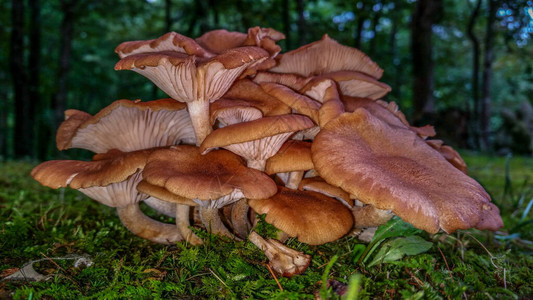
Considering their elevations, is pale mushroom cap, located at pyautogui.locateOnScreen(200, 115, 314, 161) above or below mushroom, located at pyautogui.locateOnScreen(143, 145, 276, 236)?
above

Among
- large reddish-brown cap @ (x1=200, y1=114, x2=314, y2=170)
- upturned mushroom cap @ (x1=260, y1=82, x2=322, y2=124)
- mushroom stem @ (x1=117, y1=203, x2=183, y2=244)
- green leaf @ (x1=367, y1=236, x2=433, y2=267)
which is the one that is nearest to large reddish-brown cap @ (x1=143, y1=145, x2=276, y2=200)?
large reddish-brown cap @ (x1=200, y1=114, x2=314, y2=170)

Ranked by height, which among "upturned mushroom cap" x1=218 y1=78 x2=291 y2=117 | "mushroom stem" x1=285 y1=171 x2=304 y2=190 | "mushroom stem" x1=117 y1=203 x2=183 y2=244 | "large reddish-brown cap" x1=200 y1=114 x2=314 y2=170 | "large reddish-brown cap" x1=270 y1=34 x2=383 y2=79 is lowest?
"mushroom stem" x1=117 y1=203 x2=183 y2=244

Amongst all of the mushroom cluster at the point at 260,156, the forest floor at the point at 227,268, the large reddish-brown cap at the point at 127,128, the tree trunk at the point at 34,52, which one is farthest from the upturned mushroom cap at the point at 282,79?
the tree trunk at the point at 34,52

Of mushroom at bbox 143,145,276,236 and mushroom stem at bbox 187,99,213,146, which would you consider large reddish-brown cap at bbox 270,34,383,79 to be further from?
mushroom at bbox 143,145,276,236

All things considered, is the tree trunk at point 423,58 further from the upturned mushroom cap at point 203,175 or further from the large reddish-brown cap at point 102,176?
the large reddish-brown cap at point 102,176

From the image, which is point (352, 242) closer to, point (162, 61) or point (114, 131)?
point (162, 61)

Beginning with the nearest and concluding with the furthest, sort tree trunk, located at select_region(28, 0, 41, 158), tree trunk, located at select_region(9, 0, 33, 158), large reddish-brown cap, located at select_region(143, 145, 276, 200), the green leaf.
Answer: large reddish-brown cap, located at select_region(143, 145, 276, 200), the green leaf, tree trunk, located at select_region(9, 0, 33, 158), tree trunk, located at select_region(28, 0, 41, 158)

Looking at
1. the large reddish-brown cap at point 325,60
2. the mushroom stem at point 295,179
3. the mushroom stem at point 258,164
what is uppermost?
the large reddish-brown cap at point 325,60
